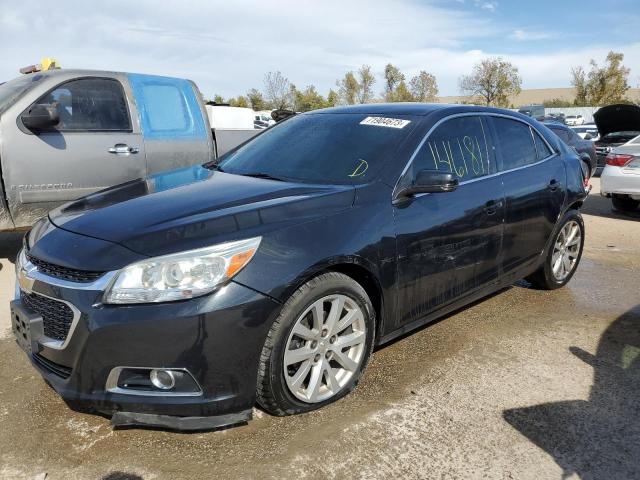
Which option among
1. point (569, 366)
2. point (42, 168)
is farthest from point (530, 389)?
point (42, 168)

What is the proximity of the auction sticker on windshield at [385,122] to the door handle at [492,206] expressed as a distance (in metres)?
0.80

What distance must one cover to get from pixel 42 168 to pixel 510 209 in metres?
3.99

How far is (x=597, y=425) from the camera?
2.74m

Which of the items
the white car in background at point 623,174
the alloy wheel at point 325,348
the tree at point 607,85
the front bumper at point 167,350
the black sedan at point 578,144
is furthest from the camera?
the tree at point 607,85

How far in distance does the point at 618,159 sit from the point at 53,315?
881 centimetres

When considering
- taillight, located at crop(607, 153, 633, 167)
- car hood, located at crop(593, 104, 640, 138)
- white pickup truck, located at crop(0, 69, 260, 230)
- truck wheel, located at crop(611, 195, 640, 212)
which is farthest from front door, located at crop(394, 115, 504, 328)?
car hood, located at crop(593, 104, 640, 138)

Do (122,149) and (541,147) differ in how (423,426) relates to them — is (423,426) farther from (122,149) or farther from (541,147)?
(122,149)

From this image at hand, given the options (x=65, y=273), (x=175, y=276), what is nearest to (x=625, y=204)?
(x=175, y=276)

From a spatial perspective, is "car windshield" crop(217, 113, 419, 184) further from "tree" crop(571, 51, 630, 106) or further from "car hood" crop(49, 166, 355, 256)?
"tree" crop(571, 51, 630, 106)

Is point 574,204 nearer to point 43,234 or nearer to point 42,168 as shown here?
point 43,234

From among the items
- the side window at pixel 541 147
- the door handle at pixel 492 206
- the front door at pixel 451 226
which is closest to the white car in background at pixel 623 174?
the side window at pixel 541 147

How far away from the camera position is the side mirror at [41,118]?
463 cm

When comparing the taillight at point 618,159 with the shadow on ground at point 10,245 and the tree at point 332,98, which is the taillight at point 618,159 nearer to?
the shadow on ground at point 10,245

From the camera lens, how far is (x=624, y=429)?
2.70 metres
